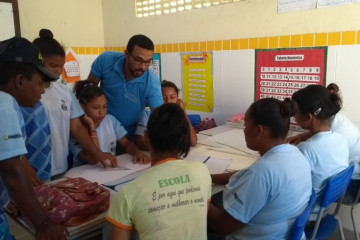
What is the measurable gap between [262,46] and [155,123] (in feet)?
6.37

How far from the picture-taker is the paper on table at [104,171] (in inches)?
65.7

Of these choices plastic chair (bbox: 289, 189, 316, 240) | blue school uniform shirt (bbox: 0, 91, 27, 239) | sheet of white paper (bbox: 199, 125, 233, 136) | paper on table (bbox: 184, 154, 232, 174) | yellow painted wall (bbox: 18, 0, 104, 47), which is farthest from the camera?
A: yellow painted wall (bbox: 18, 0, 104, 47)

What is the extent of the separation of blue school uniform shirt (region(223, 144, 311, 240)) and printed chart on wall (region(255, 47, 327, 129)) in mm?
1437

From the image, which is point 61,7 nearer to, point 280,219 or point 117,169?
point 117,169

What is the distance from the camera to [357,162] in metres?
2.03

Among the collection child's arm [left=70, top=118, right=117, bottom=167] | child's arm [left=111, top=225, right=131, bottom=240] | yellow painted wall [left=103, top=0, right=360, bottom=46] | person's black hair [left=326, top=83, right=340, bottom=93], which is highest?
yellow painted wall [left=103, top=0, right=360, bottom=46]

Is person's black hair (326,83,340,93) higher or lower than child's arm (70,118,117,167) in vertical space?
higher

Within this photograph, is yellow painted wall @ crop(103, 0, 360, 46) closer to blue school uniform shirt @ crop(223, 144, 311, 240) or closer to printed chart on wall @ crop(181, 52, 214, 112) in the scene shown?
printed chart on wall @ crop(181, 52, 214, 112)

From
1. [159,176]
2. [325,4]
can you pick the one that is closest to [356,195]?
[325,4]

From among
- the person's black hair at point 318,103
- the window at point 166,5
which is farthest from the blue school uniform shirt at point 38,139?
the window at point 166,5

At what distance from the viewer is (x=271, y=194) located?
118 cm

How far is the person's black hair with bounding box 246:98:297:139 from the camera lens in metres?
1.28

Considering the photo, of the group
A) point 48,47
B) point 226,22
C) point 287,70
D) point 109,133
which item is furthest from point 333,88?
point 48,47

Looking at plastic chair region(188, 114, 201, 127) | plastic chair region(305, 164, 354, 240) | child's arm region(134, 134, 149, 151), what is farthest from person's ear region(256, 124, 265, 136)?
plastic chair region(188, 114, 201, 127)
